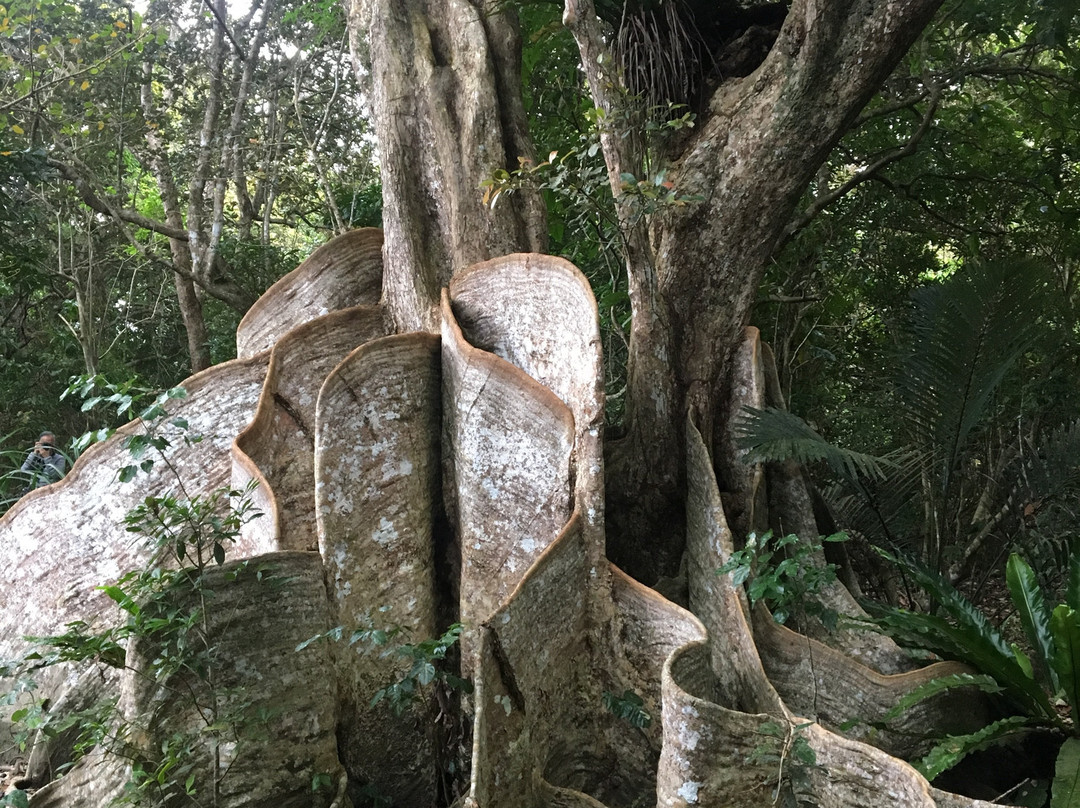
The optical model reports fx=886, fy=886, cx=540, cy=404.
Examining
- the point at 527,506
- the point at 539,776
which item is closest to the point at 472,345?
the point at 527,506

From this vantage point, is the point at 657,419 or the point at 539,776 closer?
the point at 539,776

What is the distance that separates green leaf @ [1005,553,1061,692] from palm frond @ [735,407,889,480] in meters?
0.58

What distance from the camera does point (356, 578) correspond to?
3.44m

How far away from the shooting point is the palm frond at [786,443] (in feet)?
10.7

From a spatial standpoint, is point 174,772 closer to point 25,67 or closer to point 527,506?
point 527,506

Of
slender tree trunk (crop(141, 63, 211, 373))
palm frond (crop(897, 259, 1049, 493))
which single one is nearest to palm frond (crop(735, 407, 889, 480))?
palm frond (crop(897, 259, 1049, 493))

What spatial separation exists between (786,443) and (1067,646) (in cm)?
110

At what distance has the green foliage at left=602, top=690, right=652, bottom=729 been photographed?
121 inches

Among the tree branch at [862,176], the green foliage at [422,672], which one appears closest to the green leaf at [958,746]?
the green foliage at [422,672]

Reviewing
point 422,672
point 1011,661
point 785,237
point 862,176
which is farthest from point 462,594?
point 862,176

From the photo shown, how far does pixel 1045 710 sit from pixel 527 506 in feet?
6.37

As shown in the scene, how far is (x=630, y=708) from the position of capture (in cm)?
311

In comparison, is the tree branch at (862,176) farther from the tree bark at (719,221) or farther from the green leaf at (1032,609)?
the green leaf at (1032,609)

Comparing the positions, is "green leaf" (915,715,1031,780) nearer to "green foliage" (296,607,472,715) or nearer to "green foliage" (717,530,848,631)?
"green foliage" (717,530,848,631)
